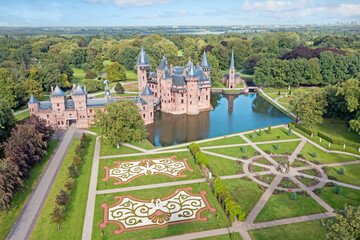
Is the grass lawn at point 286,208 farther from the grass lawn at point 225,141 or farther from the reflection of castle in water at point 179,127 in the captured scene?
the reflection of castle in water at point 179,127

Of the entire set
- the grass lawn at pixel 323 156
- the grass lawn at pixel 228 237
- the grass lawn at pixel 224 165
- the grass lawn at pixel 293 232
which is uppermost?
the grass lawn at pixel 323 156

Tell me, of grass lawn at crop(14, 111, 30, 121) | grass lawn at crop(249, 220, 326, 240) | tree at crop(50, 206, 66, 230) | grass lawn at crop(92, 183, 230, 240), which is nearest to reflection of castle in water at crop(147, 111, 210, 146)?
grass lawn at crop(92, 183, 230, 240)

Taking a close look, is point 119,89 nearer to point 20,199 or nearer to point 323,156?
point 20,199

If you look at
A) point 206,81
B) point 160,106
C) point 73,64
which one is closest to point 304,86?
point 206,81

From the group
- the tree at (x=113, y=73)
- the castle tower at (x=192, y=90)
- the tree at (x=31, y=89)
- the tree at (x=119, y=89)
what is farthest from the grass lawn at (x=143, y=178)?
the tree at (x=113, y=73)

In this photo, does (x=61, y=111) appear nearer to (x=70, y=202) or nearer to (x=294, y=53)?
(x=70, y=202)

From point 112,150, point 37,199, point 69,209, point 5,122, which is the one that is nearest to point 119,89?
point 5,122
